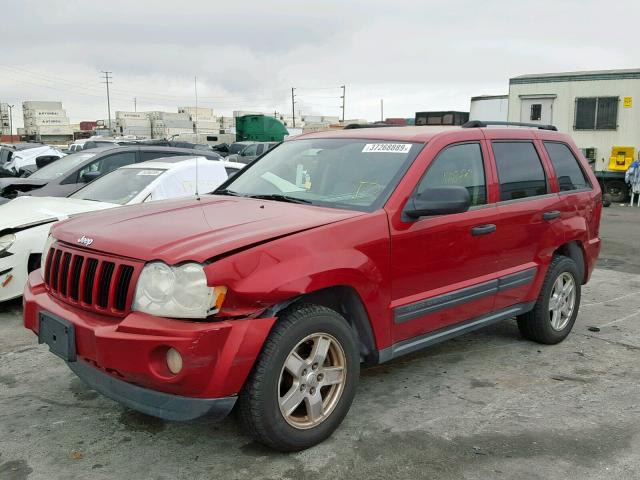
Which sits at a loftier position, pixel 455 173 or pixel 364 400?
pixel 455 173

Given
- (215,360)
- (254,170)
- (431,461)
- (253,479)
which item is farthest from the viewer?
(254,170)

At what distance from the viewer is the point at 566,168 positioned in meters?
5.25

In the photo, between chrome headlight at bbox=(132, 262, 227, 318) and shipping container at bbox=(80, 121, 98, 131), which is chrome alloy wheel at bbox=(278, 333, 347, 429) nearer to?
chrome headlight at bbox=(132, 262, 227, 318)

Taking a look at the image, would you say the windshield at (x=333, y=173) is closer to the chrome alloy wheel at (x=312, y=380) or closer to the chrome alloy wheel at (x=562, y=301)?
the chrome alloy wheel at (x=312, y=380)

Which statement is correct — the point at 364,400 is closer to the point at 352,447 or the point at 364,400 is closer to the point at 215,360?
the point at 352,447

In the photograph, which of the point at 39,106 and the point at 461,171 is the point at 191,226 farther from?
the point at 39,106

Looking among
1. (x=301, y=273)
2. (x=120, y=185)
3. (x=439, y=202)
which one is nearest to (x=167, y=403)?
(x=301, y=273)

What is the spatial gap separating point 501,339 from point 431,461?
7.85ft

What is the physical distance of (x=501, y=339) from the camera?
5.34m

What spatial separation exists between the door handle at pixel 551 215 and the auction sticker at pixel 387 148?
56.7 inches

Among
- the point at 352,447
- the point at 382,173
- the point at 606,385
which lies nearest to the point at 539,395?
the point at 606,385

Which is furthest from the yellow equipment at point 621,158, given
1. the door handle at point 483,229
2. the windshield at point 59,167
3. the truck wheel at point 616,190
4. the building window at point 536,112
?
the door handle at point 483,229

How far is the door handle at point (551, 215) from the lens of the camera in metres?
4.76

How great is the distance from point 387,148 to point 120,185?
390 cm
